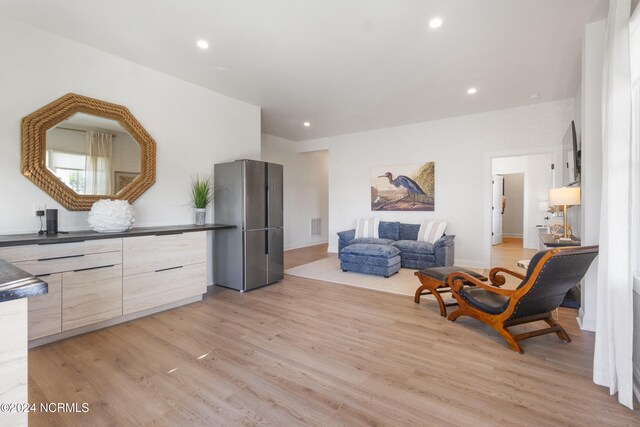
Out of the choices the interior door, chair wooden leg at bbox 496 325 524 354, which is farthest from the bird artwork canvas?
chair wooden leg at bbox 496 325 524 354

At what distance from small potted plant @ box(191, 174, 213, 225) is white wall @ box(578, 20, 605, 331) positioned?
4.35 m

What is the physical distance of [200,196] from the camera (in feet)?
13.3

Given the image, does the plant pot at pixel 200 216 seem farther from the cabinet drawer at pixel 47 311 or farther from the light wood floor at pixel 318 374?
the cabinet drawer at pixel 47 311

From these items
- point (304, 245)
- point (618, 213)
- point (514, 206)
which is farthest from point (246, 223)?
point (514, 206)

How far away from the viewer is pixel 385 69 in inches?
147

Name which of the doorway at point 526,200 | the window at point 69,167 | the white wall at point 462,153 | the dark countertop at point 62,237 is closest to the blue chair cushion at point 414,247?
the white wall at point 462,153

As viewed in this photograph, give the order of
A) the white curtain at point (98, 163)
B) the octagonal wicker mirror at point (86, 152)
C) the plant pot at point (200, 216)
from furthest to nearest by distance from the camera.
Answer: the plant pot at point (200, 216)
the white curtain at point (98, 163)
the octagonal wicker mirror at point (86, 152)

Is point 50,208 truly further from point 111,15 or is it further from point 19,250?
point 111,15

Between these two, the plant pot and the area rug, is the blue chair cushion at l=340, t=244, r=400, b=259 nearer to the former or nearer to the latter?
the area rug

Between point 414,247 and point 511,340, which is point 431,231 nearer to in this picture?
point 414,247

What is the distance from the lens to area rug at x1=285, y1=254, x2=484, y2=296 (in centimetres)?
428

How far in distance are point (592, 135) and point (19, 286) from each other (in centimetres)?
399

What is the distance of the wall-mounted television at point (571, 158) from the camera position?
3.76 m

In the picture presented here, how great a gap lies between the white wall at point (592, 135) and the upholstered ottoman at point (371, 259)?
252cm
